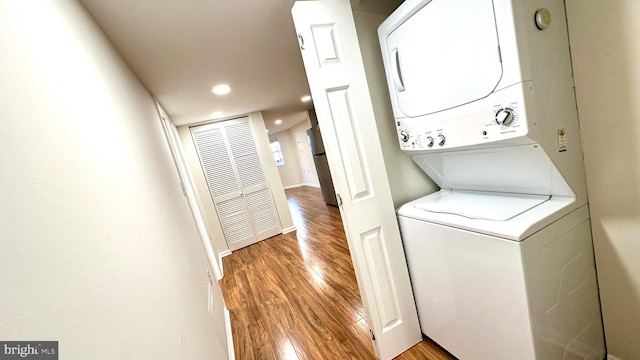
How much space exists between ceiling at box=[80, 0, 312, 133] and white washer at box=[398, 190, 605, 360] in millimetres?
1479

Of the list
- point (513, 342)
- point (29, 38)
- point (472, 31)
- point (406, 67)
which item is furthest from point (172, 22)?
point (513, 342)

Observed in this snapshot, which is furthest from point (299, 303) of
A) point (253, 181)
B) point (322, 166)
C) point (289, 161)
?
point (289, 161)

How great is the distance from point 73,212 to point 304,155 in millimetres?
8123

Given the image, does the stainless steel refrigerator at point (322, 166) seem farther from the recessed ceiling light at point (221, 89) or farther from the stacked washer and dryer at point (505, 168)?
the stacked washer and dryer at point (505, 168)

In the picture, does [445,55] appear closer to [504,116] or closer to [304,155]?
[504,116]

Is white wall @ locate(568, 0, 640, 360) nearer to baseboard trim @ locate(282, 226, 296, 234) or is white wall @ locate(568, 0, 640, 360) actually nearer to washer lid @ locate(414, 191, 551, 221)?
washer lid @ locate(414, 191, 551, 221)

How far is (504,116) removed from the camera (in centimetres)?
86

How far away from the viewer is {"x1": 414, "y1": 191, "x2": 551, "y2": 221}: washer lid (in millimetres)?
1010

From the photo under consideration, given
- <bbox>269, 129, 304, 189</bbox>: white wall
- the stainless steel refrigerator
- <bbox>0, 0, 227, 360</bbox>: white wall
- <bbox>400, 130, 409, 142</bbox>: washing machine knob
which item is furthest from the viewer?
<bbox>269, 129, 304, 189</bbox>: white wall

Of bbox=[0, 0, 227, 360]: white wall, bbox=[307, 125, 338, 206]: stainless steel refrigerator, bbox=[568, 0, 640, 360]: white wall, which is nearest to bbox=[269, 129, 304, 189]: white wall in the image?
bbox=[307, 125, 338, 206]: stainless steel refrigerator

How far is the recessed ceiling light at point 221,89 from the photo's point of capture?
7.50 ft

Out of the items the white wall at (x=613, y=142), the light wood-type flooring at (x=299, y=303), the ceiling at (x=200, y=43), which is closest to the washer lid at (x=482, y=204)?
the white wall at (x=613, y=142)

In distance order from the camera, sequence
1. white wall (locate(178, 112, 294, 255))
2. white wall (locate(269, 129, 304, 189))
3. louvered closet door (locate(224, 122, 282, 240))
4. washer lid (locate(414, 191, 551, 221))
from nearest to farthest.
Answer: washer lid (locate(414, 191, 551, 221)) < white wall (locate(178, 112, 294, 255)) < louvered closet door (locate(224, 122, 282, 240)) < white wall (locate(269, 129, 304, 189))

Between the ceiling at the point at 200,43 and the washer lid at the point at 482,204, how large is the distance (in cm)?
139
